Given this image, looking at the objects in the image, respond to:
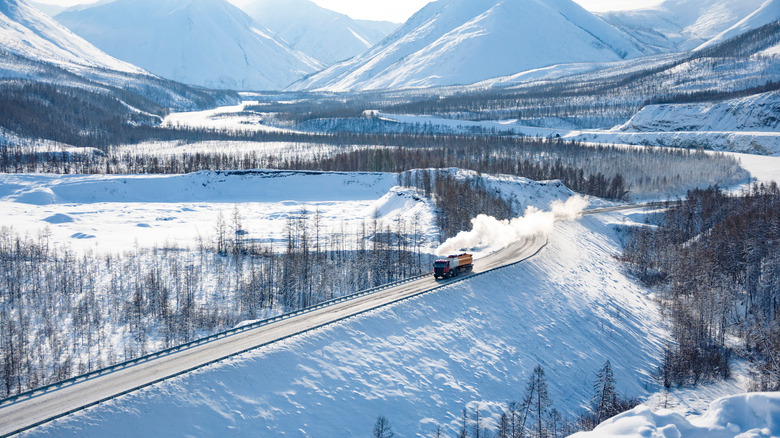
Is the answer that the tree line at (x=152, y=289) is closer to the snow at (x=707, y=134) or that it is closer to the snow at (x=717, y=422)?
the snow at (x=717, y=422)

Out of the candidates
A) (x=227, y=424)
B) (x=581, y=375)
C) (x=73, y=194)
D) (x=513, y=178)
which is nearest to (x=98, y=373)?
(x=227, y=424)

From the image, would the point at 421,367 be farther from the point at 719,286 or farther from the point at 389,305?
the point at 719,286

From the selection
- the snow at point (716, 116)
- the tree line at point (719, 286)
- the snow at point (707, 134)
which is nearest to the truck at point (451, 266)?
the tree line at point (719, 286)

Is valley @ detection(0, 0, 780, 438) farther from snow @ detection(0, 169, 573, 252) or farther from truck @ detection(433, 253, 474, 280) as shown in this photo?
truck @ detection(433, 253, 474, 280)

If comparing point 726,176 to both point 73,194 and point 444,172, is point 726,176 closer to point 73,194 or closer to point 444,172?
point 444,172

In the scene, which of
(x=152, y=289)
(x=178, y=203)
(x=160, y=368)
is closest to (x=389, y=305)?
(x=160, y=368)
